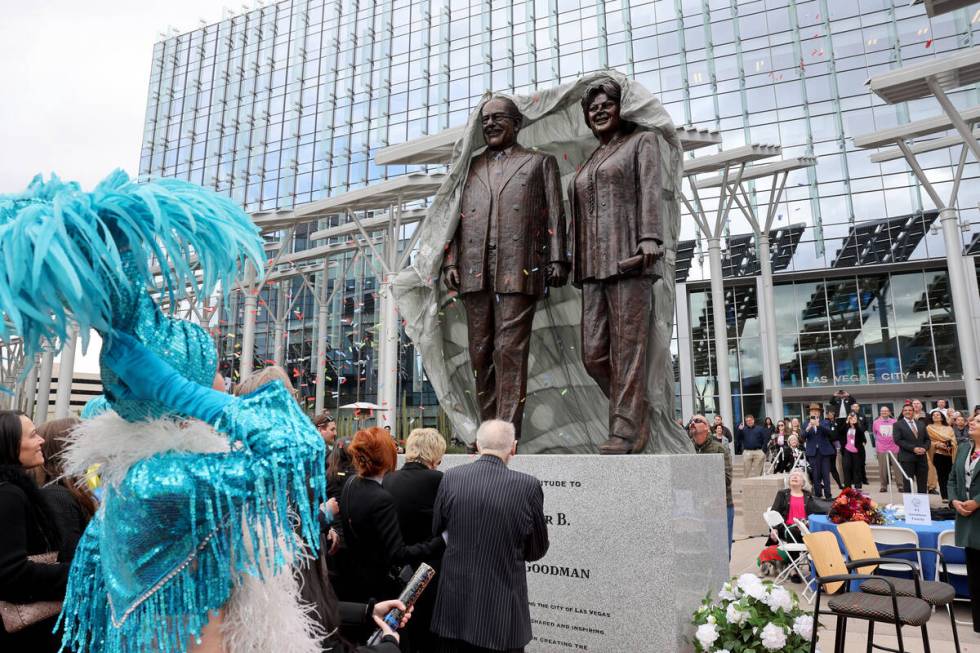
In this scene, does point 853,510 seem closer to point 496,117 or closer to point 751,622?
point 751,622

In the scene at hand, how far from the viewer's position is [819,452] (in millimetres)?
12672

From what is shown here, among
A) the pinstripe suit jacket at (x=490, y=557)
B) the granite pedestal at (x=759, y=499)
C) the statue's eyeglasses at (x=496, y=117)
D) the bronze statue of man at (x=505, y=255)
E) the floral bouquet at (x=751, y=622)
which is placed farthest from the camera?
the granite pedestal at (x=759, y=499)

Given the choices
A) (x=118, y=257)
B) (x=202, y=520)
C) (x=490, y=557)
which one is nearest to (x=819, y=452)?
(x=490, y=557)

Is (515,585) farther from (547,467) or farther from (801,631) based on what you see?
(801,631)

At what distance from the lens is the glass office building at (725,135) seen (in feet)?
84.0

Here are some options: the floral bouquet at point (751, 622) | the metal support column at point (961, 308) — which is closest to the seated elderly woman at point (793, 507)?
the floral bouquet at point (751, 622)

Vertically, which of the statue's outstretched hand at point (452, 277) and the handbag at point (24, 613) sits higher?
the statue's outstretched hand at point (452, 277)

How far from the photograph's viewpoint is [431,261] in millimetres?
5457

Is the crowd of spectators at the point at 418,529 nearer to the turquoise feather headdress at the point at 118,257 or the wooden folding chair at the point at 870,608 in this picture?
the turquoise feather headdress at the point at 118,257

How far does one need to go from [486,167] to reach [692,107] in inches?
1020

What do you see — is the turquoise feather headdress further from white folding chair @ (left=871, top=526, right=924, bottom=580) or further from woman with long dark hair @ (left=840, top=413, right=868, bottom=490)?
woman with long dark hair @ (left=840, top=413, right=868, bottom=490)

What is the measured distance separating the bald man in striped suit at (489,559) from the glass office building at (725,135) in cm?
1676

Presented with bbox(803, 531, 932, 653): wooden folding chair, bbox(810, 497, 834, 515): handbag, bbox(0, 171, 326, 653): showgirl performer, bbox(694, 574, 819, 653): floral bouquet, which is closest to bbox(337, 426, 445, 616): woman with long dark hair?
bbox(694, 574, 819, 653): floral bouquet

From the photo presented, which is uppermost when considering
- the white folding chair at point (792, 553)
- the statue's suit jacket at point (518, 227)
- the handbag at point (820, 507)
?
the statue's suit jacket at point (518, 227)
